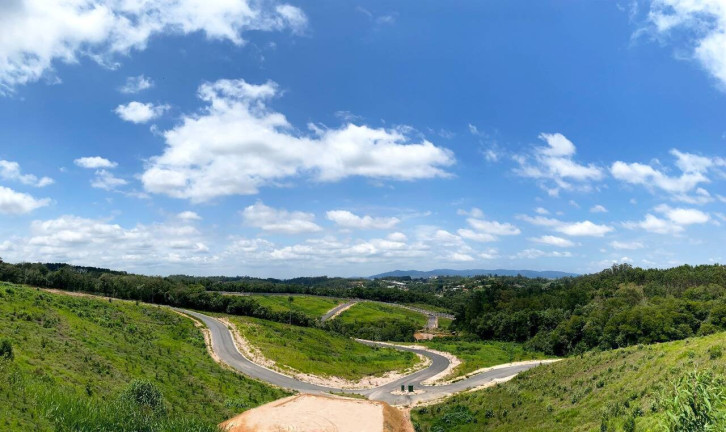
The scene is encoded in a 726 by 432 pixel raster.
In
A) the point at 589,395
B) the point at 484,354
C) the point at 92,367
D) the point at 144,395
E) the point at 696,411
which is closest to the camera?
the point at 696,411

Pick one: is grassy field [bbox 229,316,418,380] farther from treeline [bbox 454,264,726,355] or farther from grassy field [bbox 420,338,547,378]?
treeline [bbox 454,264,726,355]

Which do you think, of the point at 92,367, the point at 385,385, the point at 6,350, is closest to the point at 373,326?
the point at 385,385

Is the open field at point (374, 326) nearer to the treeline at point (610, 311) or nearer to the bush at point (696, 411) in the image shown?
the treeline at point (610, 311)

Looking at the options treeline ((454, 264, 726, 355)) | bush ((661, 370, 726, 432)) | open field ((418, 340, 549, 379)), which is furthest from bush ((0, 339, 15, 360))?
treeline ((454, 264, 726, 355))

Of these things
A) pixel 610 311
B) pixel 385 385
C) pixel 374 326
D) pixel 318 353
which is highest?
pixel 610 311

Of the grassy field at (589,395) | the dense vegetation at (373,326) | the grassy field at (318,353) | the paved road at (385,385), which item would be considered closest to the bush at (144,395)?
the grassy field at (589,395)

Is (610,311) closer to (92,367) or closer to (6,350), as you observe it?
(92,367)
